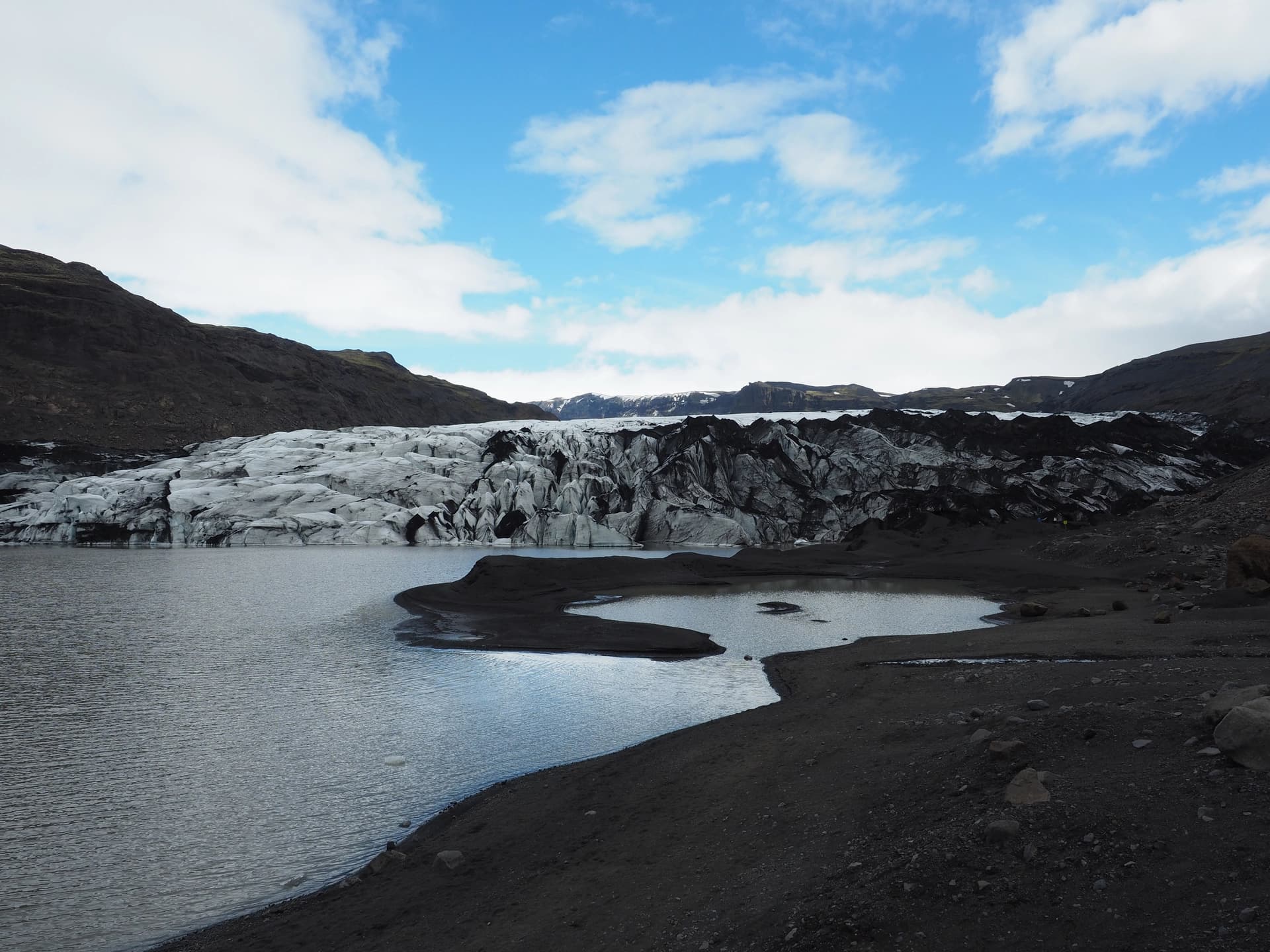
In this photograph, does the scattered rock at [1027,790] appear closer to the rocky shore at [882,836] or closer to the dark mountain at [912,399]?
the rocky shore at [882,836]

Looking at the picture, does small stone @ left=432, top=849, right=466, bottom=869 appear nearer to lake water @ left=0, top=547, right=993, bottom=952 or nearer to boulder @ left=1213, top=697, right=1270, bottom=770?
lake water @ left=0, top=547, right=993, bottom=952

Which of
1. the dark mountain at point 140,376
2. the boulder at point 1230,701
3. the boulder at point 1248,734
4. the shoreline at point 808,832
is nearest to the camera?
the shoreline at point 808,832

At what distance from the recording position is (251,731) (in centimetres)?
1195

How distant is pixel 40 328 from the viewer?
3418 inches

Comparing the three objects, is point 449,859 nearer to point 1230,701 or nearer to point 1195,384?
point 1230,701

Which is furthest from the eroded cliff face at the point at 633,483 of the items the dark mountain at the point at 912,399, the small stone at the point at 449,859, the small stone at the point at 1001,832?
the dark mountain at the point at 912,399

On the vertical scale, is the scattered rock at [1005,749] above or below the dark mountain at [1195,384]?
below

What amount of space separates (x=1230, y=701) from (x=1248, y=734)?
2.89 ft

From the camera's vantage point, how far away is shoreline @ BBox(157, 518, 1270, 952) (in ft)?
16.0

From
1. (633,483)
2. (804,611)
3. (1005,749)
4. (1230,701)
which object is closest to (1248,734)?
(1230,701)

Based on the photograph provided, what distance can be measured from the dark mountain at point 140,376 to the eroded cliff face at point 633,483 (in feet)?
67.8

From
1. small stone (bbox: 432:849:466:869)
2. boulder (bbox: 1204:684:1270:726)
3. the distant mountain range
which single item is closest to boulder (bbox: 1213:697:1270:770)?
boulder (bbox: 1204:684:1270:726)

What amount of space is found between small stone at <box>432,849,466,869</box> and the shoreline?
0.17ft

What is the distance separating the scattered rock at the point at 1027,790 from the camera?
19.1 ft
